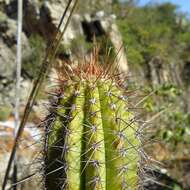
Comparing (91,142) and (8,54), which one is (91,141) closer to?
(91,142)

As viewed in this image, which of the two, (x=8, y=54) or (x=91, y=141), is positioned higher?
(x=8, y=54)

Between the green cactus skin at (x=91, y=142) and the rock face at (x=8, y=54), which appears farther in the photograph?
the rock face at (x=8, y=54)

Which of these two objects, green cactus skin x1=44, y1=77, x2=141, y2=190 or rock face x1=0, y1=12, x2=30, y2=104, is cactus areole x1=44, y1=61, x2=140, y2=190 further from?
rock face x1=0, y1=12, x2=30, y2=104

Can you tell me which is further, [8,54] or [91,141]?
[8,54]

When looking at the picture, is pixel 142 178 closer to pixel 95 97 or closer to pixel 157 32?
pixel 95 97

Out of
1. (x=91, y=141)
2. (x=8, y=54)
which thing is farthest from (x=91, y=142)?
(x=8, y=54)

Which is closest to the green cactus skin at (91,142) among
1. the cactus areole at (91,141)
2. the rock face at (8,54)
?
the cactus areole at (91,141)

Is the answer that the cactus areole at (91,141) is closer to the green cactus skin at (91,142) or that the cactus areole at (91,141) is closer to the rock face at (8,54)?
the green cactus skin at (91,142)

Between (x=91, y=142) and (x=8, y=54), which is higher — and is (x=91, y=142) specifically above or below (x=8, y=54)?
below
